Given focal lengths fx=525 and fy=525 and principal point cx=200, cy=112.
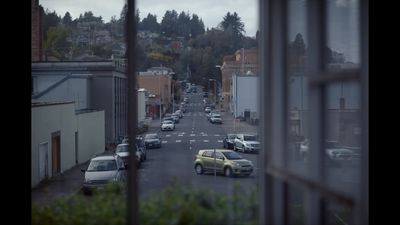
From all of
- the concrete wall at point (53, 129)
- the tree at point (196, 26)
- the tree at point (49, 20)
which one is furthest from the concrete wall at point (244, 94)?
the tree at point (49, 20)

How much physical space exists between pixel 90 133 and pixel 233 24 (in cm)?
98

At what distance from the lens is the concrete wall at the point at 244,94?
276 cm

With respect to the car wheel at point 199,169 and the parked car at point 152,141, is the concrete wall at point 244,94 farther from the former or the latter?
the parked car at point 152,141

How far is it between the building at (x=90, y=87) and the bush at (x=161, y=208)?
33 cm

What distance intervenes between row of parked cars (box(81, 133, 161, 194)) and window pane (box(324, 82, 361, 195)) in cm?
101

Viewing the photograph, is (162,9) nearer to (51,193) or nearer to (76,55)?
(76,55)

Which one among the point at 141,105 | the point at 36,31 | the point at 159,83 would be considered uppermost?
the point at 36,31

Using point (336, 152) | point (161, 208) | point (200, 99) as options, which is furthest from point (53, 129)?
point (336, 152)

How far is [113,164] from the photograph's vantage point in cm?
273

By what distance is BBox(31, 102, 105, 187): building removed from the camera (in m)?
2.69

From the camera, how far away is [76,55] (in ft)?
9.19

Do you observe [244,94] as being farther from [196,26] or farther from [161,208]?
[161,208]

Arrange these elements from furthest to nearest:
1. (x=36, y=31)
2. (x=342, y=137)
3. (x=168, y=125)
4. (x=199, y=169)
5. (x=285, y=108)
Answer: (x=168, y=125), (x=199, y=169), (x=36, y=31), (x=285, y=108), (x=342, y=137)

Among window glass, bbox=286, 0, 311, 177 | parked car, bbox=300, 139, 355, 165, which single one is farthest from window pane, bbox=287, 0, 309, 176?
parked car, bbox=300, 139, 355, 165
